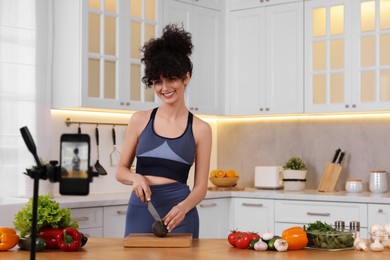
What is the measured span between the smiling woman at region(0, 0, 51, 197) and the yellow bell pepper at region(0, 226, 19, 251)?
2232 millimetres

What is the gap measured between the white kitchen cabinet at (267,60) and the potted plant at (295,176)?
0.44 meters

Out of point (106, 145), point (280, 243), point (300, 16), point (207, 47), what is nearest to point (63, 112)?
point (106, 145)

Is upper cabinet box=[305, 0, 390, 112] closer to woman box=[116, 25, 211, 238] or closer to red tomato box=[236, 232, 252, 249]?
woman box=[116, 25, 211, 238]

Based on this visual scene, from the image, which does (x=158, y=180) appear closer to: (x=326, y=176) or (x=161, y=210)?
(x=161, y=210)

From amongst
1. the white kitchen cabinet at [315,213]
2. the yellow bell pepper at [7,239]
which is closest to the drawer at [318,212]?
the white kitchen cabinet at [315,213]

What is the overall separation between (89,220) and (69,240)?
2.02 metres

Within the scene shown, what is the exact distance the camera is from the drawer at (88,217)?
179 inches

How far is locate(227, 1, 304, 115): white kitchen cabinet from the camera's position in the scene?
5.82m

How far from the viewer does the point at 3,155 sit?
482cm

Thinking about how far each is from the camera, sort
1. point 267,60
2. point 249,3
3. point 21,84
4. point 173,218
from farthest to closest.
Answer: point 249,3
point 267,60
point 21,84
point 173,218

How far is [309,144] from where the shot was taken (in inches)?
237

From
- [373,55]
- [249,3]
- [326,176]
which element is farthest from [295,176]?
[249,3]

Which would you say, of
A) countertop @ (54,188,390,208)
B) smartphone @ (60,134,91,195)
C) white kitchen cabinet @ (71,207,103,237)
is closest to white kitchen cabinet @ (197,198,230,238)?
countertop @ (54,188,390,208)

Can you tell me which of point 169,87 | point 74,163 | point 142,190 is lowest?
point 142,190
